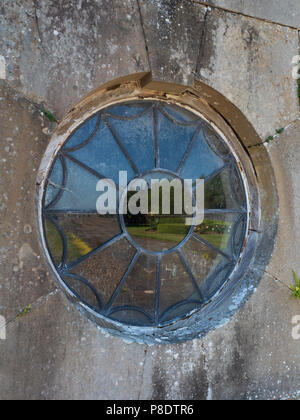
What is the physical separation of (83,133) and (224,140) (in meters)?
1.09

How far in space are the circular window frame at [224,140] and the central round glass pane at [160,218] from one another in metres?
0.53

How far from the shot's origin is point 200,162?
10.4 feet

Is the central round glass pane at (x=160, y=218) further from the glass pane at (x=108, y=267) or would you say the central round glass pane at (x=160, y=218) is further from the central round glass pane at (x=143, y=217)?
the glass pane at (x=108, y=267)

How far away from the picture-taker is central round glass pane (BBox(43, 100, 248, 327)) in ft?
9.27

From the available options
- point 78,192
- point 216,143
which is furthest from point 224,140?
point 78,192

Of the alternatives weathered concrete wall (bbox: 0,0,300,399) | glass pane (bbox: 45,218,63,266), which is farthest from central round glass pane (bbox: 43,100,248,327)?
weathered concrete wall (bbox: 0,0,300,399)

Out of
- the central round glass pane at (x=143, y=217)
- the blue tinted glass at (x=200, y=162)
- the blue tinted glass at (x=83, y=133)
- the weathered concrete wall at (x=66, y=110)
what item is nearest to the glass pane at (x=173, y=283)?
the central round glass pane at (x=143, y=217)

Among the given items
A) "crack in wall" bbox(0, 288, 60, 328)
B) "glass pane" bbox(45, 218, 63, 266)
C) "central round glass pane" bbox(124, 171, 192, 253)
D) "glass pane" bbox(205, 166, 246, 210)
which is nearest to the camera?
"crack in wall" bbox(0, 288, 60, 328)

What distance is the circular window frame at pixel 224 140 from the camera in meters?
→ 2.76

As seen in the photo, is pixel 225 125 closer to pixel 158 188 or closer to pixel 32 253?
pixel 158 188

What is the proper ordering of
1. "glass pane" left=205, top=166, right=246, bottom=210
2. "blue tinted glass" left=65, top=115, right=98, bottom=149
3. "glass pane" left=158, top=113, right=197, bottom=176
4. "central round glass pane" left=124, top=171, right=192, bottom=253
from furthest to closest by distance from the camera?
"glass pane" left=205, top=166, right=246, bottom=210 → "glass pane" left=158, top=113, right=197, bottom=176 → "central round glass pane" left=124, top=171, right=192, bottom=253 → "blue tinted glass" left=65, top=115, right=98, bottom=149

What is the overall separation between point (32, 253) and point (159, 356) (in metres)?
0.99

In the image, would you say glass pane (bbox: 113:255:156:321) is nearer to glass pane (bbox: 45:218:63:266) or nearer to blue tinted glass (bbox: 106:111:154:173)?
glass pane (bbox: 45:218:63:266)

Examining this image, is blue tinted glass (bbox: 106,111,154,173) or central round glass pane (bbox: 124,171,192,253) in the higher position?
blue tinted glass (bbox: 106,111,154,173)
